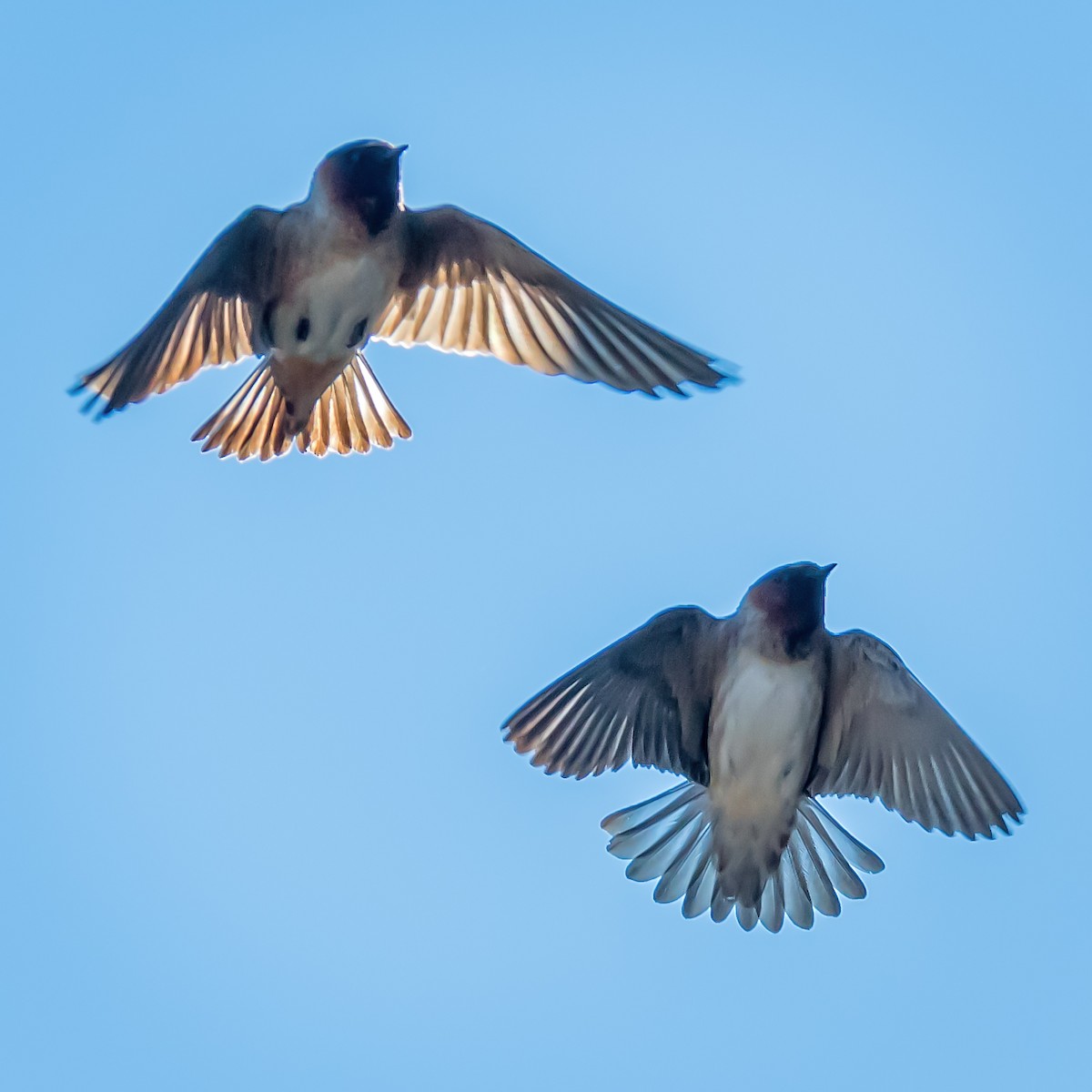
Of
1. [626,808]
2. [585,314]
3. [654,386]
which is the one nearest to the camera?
[654,386]

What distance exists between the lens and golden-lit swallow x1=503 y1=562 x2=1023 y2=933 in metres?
7.95

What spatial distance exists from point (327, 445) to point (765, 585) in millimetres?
2211

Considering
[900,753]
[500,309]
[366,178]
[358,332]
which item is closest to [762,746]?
[900,753]

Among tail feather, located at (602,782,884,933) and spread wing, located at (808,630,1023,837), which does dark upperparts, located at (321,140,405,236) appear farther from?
tail feather, located at (602,782,884,933)

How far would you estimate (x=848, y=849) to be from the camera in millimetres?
8383

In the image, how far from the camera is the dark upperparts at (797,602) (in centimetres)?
784

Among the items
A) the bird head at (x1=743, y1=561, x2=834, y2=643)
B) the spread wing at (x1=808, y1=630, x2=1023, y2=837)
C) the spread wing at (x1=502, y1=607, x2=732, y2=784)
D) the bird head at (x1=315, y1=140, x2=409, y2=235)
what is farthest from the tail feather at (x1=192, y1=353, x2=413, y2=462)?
the spread wing at (x1=808, y1=630, x2=1023, y2=837)

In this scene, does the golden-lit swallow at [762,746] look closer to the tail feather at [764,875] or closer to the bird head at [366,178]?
the tail feather at [764,875]

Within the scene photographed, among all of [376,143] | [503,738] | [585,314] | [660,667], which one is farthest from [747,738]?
[376,143]

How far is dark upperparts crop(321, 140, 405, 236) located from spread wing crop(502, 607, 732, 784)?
204cm

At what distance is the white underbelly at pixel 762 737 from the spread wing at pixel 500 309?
132cm

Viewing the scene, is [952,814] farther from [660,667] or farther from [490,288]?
[490,288]

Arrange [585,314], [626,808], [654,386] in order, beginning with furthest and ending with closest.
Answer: [626,808]
[585,314]
[654,386]

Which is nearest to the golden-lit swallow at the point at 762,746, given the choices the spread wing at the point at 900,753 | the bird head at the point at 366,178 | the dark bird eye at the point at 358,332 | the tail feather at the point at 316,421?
the spread wing at the point at 900,753
